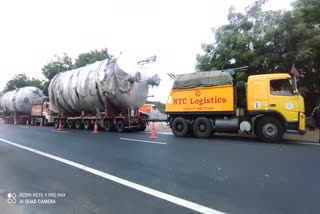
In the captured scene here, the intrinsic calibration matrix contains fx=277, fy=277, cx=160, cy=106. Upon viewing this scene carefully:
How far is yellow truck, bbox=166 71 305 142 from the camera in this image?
11.1 m

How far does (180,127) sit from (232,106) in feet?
9.46

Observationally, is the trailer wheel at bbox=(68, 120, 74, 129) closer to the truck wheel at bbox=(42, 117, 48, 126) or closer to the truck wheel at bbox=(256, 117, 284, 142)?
the truck wheel at bbox=(42, 117, 48, 126)

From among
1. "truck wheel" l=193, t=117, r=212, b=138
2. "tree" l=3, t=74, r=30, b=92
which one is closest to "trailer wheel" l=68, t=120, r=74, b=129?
"truck wheel" l=193, t=117, r=212, b=138

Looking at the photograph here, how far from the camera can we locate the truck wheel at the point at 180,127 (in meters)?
13.6

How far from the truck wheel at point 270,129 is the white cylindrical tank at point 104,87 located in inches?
328

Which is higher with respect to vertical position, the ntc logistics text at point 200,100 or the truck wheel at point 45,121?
the ntc logistics text at point 200,100

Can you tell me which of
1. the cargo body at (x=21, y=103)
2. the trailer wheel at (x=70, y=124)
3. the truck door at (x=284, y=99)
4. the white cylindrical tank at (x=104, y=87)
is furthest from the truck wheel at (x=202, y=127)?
the cargo body at (x=21, y=103)

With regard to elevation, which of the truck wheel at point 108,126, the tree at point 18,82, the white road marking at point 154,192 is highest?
the tree at point 18,82

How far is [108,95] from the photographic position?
17.3m

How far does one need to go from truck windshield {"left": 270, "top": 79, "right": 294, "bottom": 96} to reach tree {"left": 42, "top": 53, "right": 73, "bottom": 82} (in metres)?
36.9

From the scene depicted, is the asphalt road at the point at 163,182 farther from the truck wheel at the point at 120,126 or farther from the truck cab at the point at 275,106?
the truck wheel at the point at 120,126

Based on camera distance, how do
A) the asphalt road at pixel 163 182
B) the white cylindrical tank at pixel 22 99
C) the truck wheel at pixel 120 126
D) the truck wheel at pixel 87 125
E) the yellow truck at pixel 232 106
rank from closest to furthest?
1. the asphalt road at pixel 163 182
2. the yellow truck at pixel 232 106
3. the truck wheel at pixel 120 126
4. the truck wheel at pixel 87 125
5. the white cylindrical tank at pixel 22 99

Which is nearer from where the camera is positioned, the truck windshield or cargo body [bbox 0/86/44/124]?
the truck windshield

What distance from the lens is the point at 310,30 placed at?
13555 millimetres
